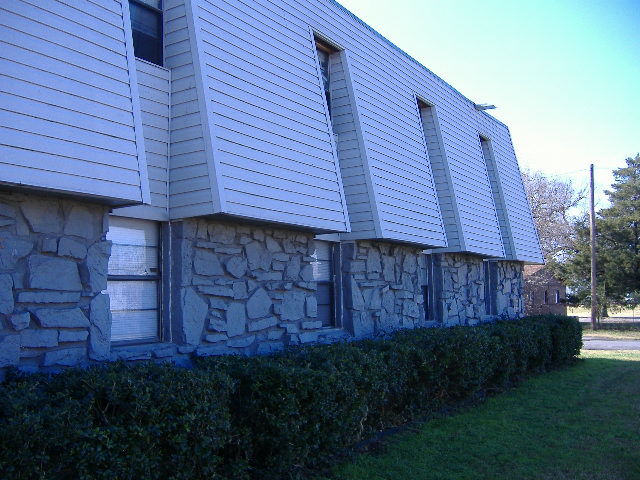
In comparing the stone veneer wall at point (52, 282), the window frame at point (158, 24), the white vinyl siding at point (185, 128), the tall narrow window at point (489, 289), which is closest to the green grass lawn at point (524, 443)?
the stone veneer wall at point (52, 282)

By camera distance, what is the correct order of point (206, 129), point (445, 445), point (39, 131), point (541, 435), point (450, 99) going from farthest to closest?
point (450, 99)
point (541, 435)
point (445, 445)
point (206, 129)
point (39, 131)

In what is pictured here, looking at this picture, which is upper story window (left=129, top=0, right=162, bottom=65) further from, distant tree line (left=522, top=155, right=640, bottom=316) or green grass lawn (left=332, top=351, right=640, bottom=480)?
distant tree line (left=522, top=155, right=640, bottom=316)

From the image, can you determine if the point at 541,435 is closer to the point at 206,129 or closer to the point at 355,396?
the point at 355,396

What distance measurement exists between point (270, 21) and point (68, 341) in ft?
15.0

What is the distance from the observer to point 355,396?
5344 mm

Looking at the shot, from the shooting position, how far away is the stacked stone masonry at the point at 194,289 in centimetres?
442

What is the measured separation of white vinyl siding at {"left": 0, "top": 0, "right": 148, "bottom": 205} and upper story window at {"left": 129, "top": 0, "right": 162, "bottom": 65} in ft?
2.72

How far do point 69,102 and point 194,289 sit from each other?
2.06 meters

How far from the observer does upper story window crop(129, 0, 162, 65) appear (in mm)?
6125

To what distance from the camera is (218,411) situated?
416 cm

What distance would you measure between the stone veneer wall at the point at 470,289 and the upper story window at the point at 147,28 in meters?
6.53

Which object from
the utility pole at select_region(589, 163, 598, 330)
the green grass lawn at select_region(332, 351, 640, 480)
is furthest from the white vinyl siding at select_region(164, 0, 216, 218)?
the utility pole at select_region(589, 163, 598, 330)

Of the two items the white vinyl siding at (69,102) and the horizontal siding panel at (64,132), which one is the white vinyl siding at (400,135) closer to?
the white vinyl siding at (69,102)

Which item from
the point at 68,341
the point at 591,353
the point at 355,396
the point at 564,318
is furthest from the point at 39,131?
the point at 591,353
